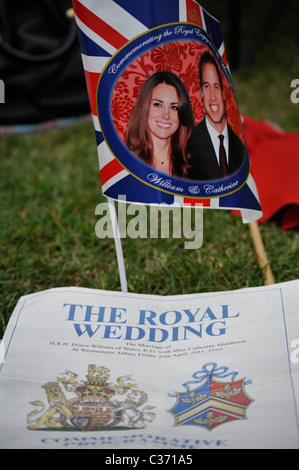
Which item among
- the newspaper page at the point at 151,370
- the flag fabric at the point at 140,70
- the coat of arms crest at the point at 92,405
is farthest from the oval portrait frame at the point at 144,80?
the coat of arms crest at the point at 92,405

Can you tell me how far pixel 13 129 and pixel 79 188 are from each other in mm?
394

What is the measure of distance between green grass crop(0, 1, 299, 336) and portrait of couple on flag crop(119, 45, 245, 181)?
25cm

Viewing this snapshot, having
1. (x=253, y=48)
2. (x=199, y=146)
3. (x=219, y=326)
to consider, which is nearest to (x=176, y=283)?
(x=219, y=326)

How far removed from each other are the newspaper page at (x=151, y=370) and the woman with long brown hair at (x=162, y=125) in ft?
0.78

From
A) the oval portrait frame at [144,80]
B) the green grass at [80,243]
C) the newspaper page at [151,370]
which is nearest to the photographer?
the newspaper page at [151,370]

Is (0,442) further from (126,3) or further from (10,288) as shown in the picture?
(126,3)

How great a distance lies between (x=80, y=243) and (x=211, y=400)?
1.71 feet

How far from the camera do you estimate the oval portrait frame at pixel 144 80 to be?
0.80 meters

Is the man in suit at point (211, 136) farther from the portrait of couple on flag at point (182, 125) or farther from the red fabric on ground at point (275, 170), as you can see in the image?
the red fabric on ground at point (275, 170)

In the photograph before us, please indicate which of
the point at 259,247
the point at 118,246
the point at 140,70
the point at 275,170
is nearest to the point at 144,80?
the point at 140,70

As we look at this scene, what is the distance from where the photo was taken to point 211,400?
741 millimetres
